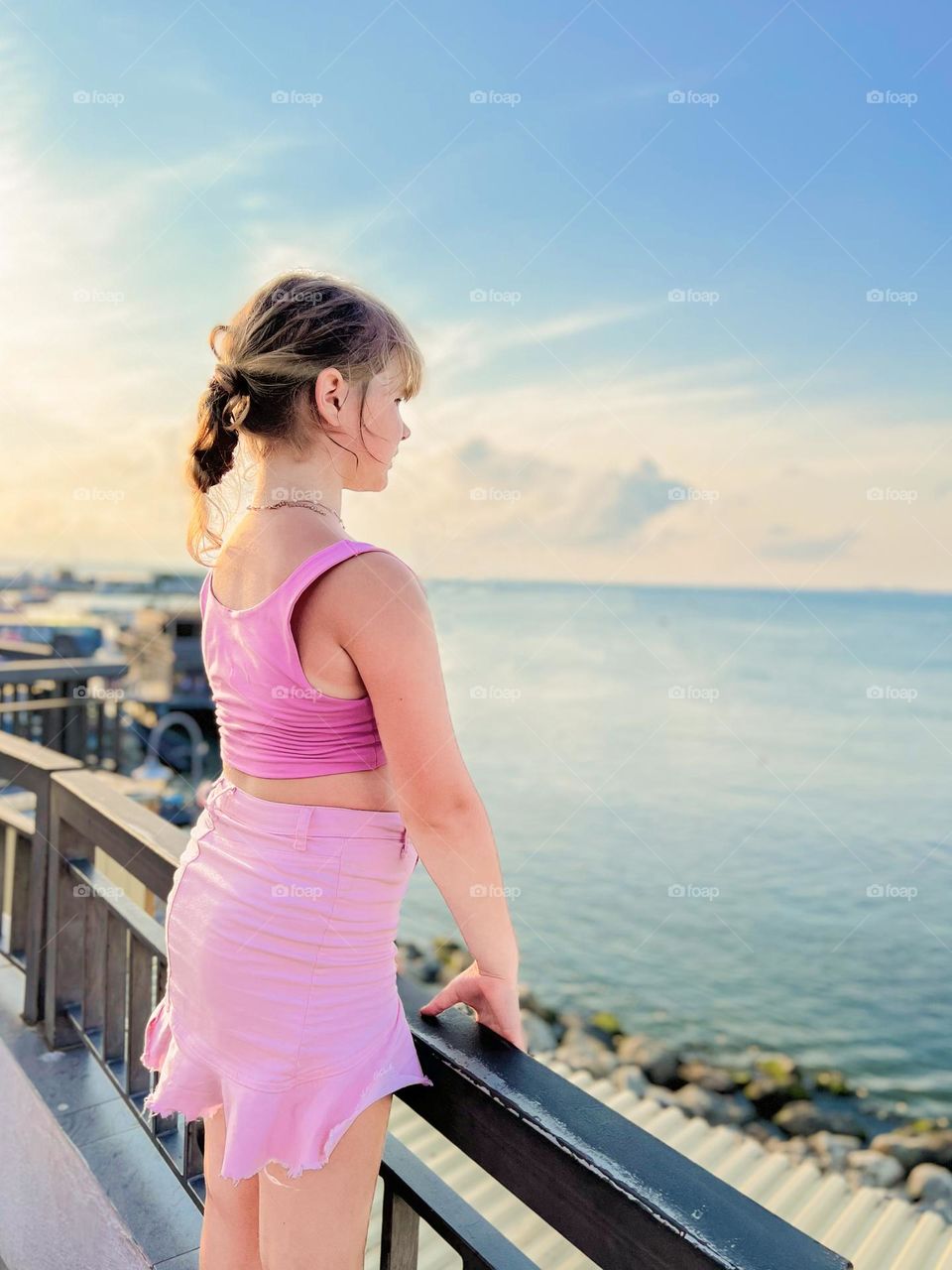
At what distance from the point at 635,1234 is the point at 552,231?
9.71 feet

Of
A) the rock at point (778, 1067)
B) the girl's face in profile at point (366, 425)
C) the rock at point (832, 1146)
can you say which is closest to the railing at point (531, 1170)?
the girl's face in profile at point (366, 425)

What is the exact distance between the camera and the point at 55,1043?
82.0 inches

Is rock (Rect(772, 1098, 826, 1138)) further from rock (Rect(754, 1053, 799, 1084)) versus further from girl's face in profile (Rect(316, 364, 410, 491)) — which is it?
girl's face in profile (Rect(316, 364, 410, 491))

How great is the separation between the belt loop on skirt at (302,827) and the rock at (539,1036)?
12.9m

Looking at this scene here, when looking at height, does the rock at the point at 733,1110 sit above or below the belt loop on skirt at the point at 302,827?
below

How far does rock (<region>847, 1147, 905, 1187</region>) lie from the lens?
10.4 m

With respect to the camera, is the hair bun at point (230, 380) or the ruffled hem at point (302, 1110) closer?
the ruffled hem at point (302, 1110)

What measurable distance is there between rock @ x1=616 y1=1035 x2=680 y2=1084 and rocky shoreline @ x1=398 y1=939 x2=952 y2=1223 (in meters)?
0.02

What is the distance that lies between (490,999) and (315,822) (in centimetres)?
23

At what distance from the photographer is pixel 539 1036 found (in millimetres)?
13320

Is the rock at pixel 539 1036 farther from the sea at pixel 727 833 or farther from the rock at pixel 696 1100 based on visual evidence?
the sea at pixel 727 833

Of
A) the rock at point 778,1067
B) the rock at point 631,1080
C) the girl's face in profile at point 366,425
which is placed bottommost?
the rock at point 778,1067

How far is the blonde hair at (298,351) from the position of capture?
33.0 inches

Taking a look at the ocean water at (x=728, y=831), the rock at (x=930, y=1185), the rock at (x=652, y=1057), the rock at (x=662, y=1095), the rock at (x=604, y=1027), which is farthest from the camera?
the ocean water at (x=728, y=831)
